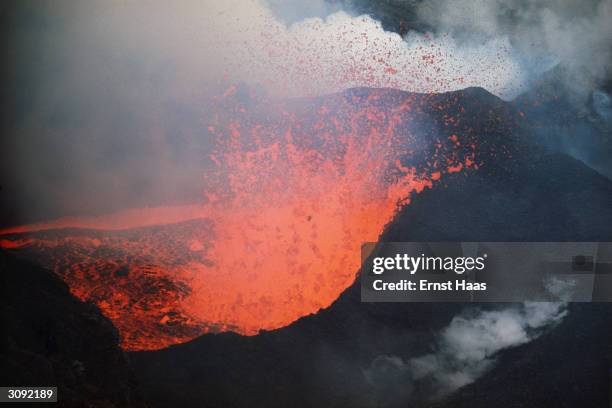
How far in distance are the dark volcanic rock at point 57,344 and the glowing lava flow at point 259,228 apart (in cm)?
17

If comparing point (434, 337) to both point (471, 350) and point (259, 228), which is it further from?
point (259, 228)

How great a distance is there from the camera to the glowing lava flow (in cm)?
500

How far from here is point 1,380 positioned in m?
4.20

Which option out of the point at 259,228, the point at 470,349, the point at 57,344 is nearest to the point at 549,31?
the point at 470,349

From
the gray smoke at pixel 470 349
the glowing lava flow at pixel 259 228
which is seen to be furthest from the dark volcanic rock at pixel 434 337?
the glowing lava flow at pixel 259 228

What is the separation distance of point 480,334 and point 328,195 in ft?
6.17

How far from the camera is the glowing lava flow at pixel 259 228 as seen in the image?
5.00m

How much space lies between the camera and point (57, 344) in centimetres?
452

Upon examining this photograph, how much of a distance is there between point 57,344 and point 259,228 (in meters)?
1.98

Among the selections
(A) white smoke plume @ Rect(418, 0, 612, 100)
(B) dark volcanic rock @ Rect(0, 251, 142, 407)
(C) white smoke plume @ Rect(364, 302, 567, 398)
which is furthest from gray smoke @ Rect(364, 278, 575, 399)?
(B) dark volcanic rock @ Rect(0, 251, 142, 407)

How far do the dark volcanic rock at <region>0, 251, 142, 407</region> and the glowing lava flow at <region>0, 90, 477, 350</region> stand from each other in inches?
6.7

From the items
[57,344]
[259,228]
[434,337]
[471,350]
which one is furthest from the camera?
[259,228]

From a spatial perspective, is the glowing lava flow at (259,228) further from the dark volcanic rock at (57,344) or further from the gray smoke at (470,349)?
the gray smoke at (470,349)

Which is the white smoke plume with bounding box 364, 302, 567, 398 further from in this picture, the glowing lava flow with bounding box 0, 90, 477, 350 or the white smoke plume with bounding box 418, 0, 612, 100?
the white smoke plume with bounding box 418, 0, 612, 100
